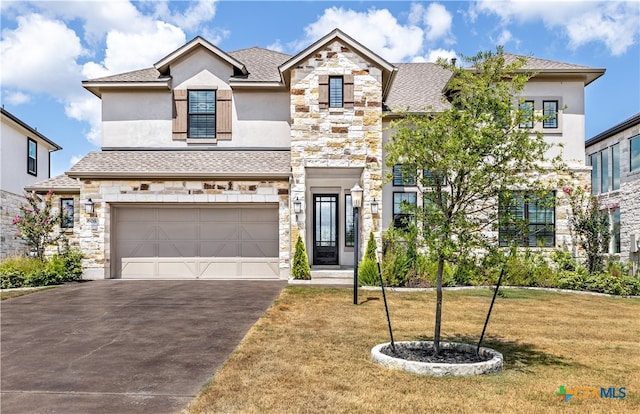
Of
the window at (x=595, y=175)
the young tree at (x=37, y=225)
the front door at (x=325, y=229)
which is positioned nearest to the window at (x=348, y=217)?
the front door at (x=325, y=229)

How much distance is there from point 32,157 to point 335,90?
17.3m

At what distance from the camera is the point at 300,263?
1590cm

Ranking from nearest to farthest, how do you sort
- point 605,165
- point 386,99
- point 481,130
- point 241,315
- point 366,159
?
point 481,130 → point 241,315 → point 366,159 → point 386,99 → point 605,165

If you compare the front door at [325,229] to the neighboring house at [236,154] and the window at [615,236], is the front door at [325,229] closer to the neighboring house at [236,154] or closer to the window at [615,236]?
the neighboring house at [236,154]

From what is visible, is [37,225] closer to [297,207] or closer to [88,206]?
[88,206]

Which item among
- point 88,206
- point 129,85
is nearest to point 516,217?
point 88,206

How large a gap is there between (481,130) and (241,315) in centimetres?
620

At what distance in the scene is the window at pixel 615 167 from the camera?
68.1 feet

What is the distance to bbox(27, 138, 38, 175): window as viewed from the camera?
81.4 ft

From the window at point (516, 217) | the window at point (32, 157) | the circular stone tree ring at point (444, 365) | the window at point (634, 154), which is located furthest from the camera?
the window at point (32, 157)

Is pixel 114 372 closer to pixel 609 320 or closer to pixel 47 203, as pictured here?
pixel 609 320

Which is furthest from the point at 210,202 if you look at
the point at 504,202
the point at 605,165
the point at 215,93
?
the point at 605,165

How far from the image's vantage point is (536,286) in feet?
51.2

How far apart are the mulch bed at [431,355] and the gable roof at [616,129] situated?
1592 centimetres
